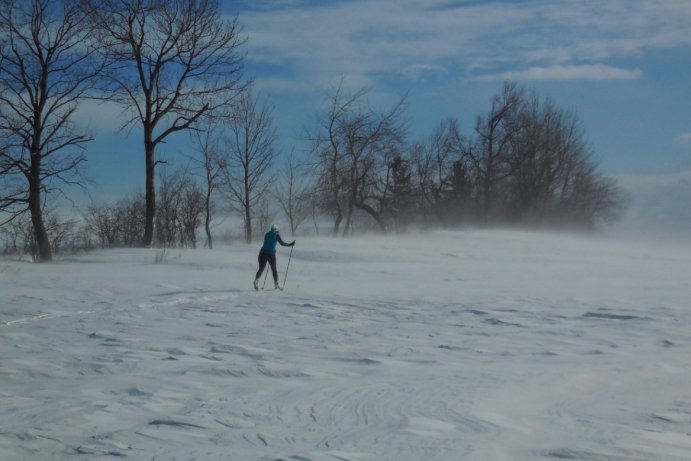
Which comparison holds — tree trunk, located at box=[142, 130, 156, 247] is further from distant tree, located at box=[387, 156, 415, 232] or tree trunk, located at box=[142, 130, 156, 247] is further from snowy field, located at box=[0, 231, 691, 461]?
distant tree, located at box=[387, 156, 415, 232]

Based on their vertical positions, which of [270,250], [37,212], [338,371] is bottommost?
[338,371]

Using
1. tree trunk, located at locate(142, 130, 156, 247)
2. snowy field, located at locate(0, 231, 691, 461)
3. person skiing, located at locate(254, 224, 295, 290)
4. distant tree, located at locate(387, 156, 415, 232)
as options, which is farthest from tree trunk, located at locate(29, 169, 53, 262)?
distant tree, located at locate(387, 156, 415, 232)

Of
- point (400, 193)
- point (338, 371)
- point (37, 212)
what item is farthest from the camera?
point (400, 193)

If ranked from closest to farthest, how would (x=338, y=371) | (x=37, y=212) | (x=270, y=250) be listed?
1. (x=338, y=371)
2. (x=270, y=250)
3. (x=37, y=212)

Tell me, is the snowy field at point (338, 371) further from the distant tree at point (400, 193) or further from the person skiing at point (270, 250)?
the distant tree at point (400, 193)

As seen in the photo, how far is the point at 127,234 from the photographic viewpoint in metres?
58.4

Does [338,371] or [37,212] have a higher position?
[37,212]

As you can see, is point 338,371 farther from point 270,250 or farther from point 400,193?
point 400,193

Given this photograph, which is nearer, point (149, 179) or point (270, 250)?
point (270, 250)

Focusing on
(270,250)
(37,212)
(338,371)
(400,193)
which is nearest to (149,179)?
(37,212)

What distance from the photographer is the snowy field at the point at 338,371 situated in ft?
18.8

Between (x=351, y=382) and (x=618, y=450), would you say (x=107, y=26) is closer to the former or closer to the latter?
(x=351, y=382)

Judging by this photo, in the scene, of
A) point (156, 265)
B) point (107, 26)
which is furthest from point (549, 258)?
point (107, 26)

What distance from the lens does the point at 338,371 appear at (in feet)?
28.2
